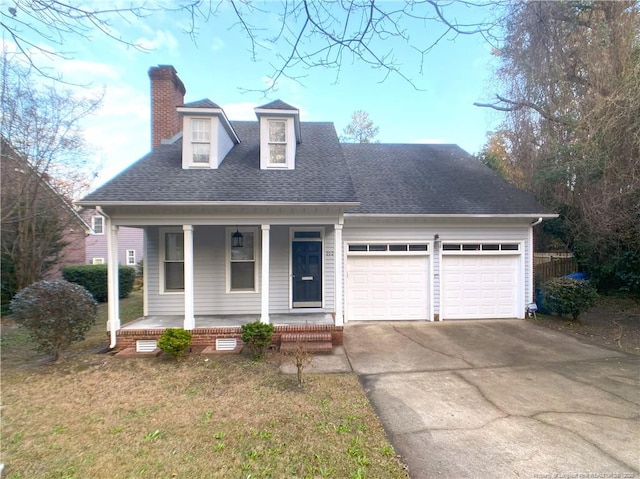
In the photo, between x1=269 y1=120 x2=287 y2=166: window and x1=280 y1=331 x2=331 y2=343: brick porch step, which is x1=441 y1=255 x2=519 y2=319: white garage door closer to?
x1=280 y1=331 x2=331 y2=343: brick porch step

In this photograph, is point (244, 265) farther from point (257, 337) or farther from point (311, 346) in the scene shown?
point (311, 346)

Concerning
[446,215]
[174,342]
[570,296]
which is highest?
[446,215]

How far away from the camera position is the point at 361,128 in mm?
26625

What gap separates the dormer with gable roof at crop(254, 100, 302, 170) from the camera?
8.39 m

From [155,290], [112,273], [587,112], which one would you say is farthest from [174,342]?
[587,112]

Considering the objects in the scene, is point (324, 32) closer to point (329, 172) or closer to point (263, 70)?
point (263, 70)

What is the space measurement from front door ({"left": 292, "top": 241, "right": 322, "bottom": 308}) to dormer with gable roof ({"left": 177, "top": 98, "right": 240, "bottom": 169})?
10.5ft

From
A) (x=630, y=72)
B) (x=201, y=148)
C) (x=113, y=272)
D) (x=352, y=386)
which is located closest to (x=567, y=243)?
(x=630, y=72)

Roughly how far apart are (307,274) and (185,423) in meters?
5.31

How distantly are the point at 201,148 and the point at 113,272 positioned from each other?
3.68 metres

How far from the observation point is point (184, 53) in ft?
11.7

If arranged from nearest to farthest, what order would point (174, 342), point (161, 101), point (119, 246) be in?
point (174, 342) < point (161, 101) < point (119, 246)

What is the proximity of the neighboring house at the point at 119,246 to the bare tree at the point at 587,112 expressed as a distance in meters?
23.8

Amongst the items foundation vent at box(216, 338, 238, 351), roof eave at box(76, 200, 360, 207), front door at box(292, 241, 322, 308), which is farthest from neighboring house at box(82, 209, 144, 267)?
foundation vent at box(216, 338, 238, 351)
